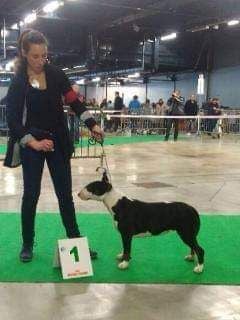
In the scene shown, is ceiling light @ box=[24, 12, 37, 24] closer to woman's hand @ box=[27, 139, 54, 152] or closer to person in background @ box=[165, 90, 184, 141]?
person in background @ box=[165, 90, 184, 141]

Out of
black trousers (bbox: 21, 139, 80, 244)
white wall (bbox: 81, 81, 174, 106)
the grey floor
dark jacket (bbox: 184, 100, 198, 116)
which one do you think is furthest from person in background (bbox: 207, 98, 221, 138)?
black trousers (bbox: 21, 139, 80, 244)

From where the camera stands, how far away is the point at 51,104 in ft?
10.8

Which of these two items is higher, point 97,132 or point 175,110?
point 97,132

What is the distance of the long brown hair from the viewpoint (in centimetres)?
318

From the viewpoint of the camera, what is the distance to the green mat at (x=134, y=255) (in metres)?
3.23

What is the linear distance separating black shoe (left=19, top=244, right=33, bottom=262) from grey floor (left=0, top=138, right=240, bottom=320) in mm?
430

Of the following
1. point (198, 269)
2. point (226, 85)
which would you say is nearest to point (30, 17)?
point (226, 85)

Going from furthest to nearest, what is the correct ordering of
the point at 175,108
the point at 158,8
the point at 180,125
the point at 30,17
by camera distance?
the point at 180,125 → the point at 158,8 → the point at 30,17 → the point at 175,108

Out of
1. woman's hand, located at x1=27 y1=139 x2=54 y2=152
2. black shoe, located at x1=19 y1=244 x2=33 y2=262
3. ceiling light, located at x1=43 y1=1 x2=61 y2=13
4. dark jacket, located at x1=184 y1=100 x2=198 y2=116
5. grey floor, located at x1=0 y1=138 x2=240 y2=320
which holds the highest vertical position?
ceiling light, located at x1=43 y1=1 x2=61 y2=13

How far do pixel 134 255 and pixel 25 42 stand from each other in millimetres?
1746

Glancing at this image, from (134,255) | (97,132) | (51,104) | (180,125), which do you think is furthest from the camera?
(180,125)

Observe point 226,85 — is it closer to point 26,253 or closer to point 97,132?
point 97,132

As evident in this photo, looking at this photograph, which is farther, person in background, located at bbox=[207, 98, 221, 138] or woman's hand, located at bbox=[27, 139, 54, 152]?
person in background, located at bbox=[207, 98, 221, 138]

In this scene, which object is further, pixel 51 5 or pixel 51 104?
pixel 51 5
